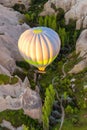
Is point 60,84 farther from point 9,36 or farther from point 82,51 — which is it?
point 9,36

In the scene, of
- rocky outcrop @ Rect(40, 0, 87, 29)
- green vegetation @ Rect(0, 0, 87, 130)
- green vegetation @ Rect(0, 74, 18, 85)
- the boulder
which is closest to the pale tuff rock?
green vegetation @ Rect(0, 0, 87, 130)

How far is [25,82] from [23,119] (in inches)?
217

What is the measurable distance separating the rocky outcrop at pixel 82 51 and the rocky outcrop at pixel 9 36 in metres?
6.42

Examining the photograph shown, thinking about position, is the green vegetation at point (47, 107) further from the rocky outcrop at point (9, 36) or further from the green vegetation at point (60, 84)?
the rocky outcrop at point (9, 36)

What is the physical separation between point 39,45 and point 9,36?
10252 millimetres

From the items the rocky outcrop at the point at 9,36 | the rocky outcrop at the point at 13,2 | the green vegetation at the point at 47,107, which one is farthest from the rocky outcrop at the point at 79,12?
the green vegetation at the point at 47,107

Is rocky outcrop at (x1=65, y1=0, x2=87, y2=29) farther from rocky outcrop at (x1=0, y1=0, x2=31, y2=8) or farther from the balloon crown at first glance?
the balloon crown

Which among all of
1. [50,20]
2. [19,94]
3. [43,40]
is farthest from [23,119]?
[50,20]

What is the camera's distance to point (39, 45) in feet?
135

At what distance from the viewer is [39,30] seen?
41344 millimetres

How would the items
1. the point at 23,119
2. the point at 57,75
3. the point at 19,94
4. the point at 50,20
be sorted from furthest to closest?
the point at 50,20
the point at 57,75
the point at 19,94
the point at 23,119

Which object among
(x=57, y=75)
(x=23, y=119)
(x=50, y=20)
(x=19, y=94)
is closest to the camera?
(x=23, y=119)

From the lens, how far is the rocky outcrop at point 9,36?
46.0m

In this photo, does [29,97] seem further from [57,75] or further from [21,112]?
[57,75]
